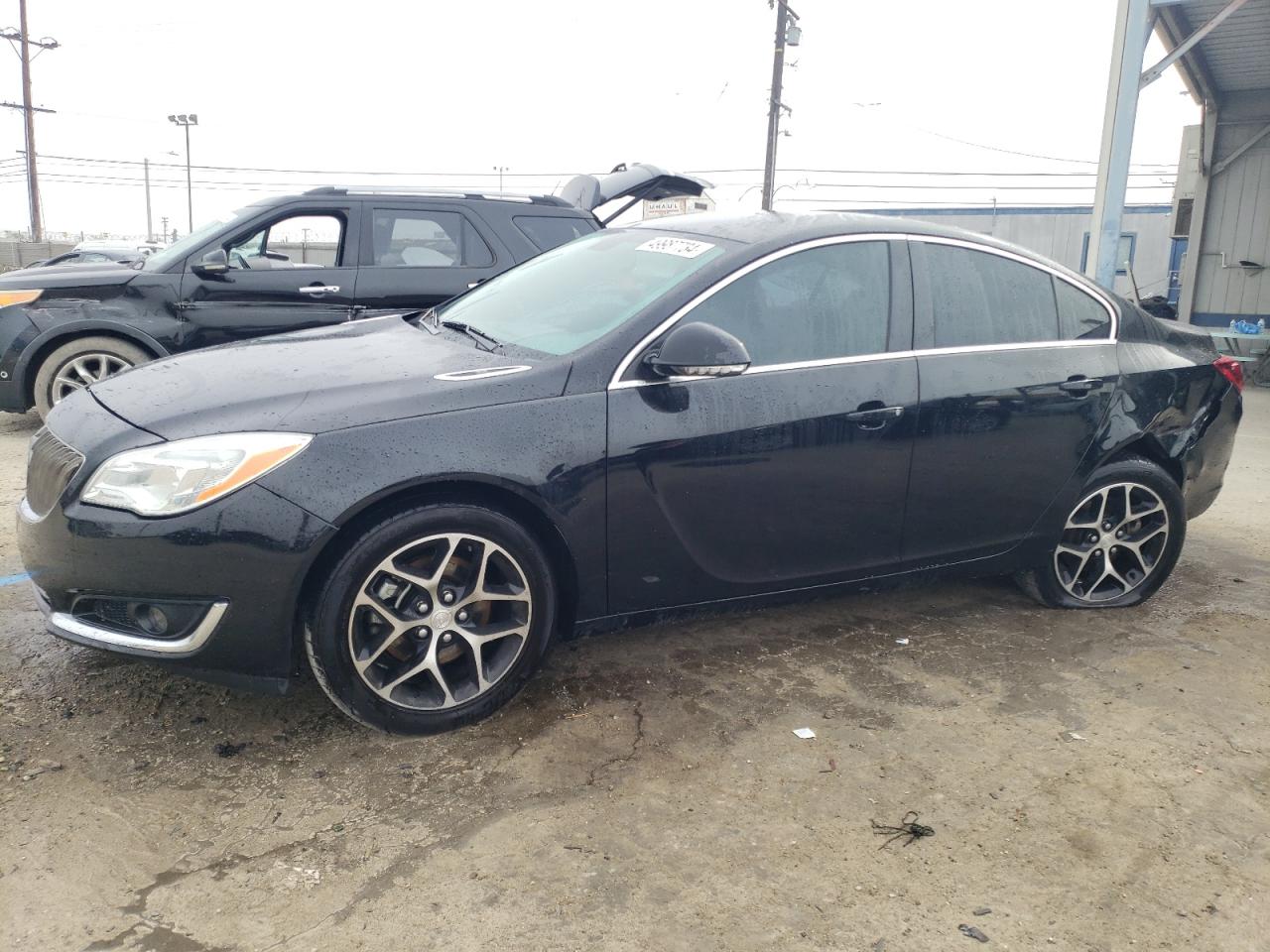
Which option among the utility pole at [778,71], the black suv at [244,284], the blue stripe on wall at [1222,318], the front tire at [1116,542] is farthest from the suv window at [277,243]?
the utility pole at [778,71]

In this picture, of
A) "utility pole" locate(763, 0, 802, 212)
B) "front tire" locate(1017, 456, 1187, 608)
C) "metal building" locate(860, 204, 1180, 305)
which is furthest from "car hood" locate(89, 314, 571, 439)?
"metal building" locate(860, 204, 1180, 305)

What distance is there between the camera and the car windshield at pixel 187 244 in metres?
6.78

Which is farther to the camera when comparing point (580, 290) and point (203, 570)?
point (580, 290)

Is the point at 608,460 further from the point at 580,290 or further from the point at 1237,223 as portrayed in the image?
the point at 1237,223

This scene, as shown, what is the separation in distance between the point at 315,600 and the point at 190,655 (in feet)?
1.17

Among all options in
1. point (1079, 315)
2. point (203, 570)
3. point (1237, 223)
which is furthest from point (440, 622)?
point (1237, 223)

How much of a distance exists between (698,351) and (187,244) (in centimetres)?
519

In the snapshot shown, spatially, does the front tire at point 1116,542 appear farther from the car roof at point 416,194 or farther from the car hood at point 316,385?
the car roof at point 416,194

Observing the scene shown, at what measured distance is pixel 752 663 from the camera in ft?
12.1

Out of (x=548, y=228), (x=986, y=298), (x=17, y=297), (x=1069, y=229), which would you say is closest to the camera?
(x=986, y=298)

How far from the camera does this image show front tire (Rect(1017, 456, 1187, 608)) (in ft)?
13.6

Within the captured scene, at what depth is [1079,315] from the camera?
408 cm

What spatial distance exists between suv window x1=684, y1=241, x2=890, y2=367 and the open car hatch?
5814 mm

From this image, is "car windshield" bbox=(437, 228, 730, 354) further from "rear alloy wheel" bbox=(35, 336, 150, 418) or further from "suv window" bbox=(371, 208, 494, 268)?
"rear alloy wheel" bbox=(35, 336, 150, 418)
